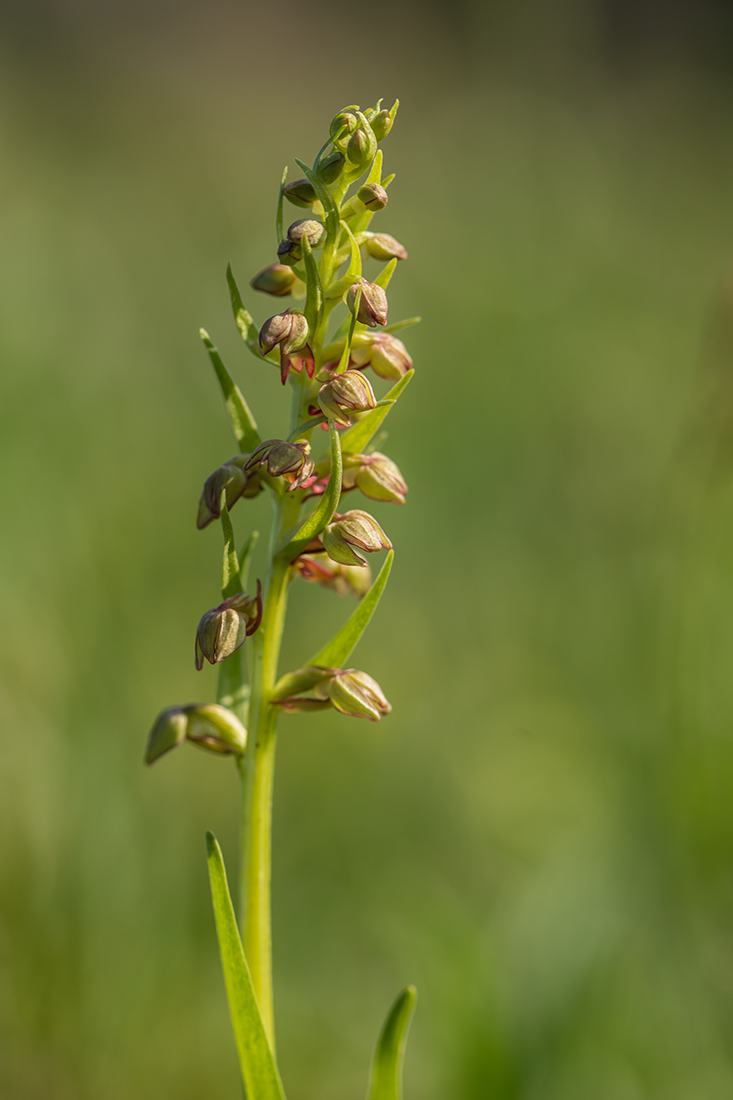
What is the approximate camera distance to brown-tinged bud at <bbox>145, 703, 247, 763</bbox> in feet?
3.34

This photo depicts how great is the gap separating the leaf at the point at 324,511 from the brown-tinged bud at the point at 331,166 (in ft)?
1.00

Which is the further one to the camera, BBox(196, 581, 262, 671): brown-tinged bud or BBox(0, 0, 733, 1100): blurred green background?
BBox(0, 0, 733, 1100): blurred green background

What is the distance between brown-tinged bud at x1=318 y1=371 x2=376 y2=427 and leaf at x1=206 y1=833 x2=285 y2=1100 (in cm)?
46

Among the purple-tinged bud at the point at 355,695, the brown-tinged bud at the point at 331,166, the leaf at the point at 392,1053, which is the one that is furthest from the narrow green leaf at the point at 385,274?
the leaf at the point at 392,1053

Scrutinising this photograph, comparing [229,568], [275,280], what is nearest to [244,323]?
[275,280]

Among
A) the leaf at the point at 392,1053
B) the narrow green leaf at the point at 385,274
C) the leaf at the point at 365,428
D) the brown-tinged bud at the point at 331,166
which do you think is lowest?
the leaf at the point at 392,1053

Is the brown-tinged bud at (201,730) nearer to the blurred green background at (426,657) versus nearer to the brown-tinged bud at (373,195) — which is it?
the brown-tinged bud at (373,195)

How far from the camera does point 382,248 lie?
3.39 ft

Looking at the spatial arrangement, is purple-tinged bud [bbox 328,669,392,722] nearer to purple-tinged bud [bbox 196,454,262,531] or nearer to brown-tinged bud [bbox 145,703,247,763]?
brown-tinged bud [bbox 145,703,247,763]

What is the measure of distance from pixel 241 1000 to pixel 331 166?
91cm

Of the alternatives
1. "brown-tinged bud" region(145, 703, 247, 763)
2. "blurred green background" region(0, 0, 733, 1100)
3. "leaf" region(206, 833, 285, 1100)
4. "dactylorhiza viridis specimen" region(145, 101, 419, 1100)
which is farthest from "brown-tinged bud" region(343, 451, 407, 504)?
"blurred green background" region(0, 0, 733, 1100)

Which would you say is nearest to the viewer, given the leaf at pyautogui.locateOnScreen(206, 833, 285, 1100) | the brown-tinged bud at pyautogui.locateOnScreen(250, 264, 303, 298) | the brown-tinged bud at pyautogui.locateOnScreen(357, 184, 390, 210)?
the leaf at pyautogui.locateOnScreen(206, 833, 285, 1100)

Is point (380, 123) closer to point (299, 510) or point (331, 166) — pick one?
point (331, 166)

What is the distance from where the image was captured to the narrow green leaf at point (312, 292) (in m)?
0.91
